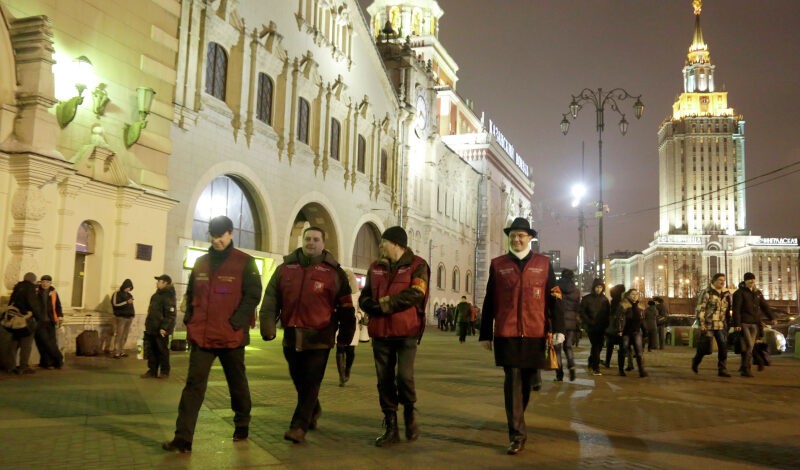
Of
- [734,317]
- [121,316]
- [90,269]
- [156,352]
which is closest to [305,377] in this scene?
[156,352]

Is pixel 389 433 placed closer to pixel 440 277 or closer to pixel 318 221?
pixel 318 221

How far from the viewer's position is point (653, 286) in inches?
6344

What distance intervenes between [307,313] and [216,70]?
1831 centimetres

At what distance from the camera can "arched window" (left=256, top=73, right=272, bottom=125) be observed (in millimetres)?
25297

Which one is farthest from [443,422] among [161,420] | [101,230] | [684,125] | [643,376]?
[684,125]

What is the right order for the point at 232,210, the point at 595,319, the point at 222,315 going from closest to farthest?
the point at 222,315, the point at 595,319, the point at 232,210

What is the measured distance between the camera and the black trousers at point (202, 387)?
227 inches

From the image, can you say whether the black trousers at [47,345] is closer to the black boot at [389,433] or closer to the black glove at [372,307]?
the black glove at [372,307]

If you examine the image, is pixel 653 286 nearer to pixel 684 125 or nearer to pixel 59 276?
pixel 684 125

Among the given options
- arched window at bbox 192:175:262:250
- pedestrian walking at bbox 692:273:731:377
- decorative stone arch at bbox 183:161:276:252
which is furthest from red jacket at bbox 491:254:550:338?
arched window at bbox 192:175:262:250

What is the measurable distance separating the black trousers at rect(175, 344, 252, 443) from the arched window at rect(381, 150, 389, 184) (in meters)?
30.8

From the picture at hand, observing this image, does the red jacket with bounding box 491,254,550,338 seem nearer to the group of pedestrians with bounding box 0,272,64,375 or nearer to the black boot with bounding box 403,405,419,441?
the black boot with bounding box 403,405,419,441

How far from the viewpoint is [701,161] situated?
5709 inches

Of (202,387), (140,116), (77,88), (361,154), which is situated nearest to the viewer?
(202,387)
